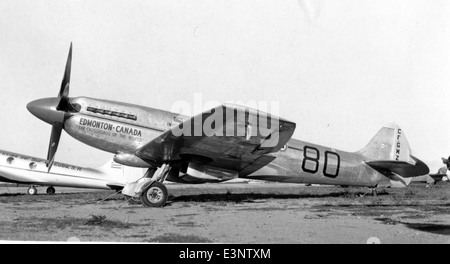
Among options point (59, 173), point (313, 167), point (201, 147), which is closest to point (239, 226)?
point (201, 147)

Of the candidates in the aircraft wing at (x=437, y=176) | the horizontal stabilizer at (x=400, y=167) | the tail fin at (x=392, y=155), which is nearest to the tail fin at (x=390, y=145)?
the tail fin at (x=392, y=155)

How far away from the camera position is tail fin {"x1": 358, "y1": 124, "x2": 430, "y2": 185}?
40.6ft

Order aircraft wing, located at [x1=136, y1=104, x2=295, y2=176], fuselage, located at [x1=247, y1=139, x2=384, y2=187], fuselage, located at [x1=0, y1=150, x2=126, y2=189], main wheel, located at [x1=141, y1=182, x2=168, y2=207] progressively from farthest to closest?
fuselage, located at [x1=0, y1=150, x2=126, y2=189] → fuselage, located at [x1=247, y1=139, x2=384, y2=187] → main wheel, located at [x1=141, y1=182, x2=168, y2=207] → aircraft wing, located at [x1=136, y1=104, x2=295, y2=176]

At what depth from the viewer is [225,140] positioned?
932 centimetres

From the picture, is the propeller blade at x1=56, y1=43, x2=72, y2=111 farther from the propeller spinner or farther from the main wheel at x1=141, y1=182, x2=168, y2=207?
the main wheel at x1=141, y1=182, x2=168, y2=207

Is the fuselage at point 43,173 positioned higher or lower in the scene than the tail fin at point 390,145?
lower

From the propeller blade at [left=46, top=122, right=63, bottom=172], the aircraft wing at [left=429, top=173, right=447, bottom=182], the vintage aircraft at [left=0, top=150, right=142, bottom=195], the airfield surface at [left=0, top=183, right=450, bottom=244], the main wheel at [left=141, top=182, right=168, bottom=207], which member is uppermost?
the aircraft wing at [left=429, top=173, right=447, bottom=182]

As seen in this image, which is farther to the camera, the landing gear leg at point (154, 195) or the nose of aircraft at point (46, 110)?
the nose of aircraft at point (46, 110)

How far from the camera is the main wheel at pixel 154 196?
370 inches

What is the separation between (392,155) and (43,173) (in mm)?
13924

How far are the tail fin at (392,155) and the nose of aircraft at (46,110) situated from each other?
8741mm

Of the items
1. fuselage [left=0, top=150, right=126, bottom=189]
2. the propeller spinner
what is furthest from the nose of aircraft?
fuselage [left=0, top=150, right=126, bottom=189]

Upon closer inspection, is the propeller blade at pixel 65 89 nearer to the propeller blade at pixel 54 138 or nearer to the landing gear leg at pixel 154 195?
the propeller blade at pixel 54 138

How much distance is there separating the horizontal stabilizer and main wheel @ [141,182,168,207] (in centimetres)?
643
